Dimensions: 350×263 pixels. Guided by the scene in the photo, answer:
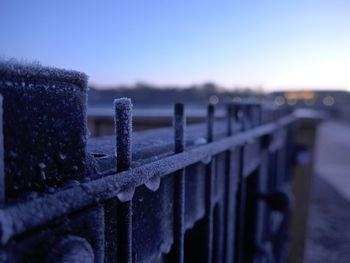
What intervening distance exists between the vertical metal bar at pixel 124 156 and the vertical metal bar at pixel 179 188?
2.10 feet

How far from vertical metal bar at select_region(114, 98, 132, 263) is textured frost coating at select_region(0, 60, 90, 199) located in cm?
17

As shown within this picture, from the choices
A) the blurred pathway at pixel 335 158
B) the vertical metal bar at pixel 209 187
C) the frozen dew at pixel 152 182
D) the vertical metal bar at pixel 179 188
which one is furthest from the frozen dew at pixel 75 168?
the blurred pathway at pixel 335 158

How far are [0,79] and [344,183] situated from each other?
2860 cm

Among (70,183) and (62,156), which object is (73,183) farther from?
(62,156)

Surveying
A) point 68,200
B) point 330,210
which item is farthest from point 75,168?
point 330,210

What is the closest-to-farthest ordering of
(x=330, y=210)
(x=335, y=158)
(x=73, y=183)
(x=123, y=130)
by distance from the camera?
1. (x=73, y=183)
2. (x=123, y=130)
3. (x=330, y=210)
4. (x=335, y=158)

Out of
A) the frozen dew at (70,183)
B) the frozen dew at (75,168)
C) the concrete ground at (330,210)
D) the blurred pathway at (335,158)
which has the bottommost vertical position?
the concrete ground at (330,210)

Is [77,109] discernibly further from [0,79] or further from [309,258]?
[309,258]

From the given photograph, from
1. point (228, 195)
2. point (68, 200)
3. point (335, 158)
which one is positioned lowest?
point (335, 158)

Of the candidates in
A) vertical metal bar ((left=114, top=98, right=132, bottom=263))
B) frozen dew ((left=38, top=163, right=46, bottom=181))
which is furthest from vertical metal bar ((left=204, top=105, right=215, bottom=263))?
frozen dew ((left=38, top=163, right=46, bottom=181))

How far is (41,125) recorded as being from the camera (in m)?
1.01

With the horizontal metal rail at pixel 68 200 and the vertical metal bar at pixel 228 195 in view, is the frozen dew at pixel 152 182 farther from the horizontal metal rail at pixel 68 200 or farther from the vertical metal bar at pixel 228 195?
the vertical metal bar at pixel 228 195

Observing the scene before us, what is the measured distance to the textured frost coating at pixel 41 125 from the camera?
0.91 metres

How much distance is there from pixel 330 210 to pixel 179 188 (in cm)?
2160
